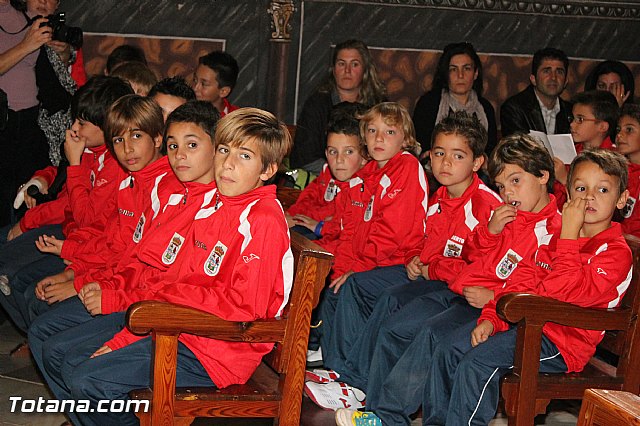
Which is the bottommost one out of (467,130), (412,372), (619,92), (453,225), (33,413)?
(33,413)

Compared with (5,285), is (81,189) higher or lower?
higher

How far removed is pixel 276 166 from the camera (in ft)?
10.1

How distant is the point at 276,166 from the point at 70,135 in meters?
1.48

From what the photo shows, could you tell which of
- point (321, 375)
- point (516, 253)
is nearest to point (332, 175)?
point (321, 375)

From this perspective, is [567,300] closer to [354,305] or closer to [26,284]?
[354,305]

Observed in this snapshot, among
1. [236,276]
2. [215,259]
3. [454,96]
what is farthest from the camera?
[454,96]

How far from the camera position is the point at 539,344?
297cm

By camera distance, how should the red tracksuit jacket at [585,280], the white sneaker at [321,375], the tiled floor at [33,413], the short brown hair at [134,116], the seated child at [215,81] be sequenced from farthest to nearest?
the seated child at [215,81] < the white sneaker at [321,375] < the short brown hair at [134,116] < the tiled floor at [33,413] < the red tracksuit jacket at [585,280]

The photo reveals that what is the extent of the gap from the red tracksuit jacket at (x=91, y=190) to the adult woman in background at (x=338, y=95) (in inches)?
58.5

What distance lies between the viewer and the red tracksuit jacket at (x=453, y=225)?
3723 mm

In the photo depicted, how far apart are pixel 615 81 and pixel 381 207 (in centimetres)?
246

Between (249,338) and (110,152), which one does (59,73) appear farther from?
(249,338)

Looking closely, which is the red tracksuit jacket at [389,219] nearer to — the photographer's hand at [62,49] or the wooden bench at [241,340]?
the wooden bench at [241,340]

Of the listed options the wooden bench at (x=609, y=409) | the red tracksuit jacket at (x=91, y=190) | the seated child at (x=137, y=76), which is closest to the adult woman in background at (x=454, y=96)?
the seated child at (x=137, y=76)
